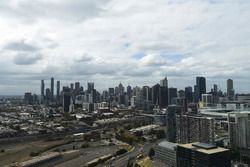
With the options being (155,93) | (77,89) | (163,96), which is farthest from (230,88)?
(77,89)

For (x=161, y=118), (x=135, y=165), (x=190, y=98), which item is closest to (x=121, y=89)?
(x=190, y=98)

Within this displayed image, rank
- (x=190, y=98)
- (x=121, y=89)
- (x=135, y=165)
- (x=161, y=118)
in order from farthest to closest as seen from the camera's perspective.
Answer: (x=121, y=89) → (x=190, y=98) → (x=161, y=118) → (x=135, y=165)

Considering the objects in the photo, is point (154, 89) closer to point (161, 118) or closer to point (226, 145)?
point (161, 118)

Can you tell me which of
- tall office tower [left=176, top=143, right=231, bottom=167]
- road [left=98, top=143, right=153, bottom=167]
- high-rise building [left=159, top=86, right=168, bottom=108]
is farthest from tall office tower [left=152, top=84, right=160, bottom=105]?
tall office tower [left=176, top=143, right=231, bottom=167]

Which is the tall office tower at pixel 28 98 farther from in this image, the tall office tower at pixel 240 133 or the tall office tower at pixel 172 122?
the tall office tower at pixel 240 133

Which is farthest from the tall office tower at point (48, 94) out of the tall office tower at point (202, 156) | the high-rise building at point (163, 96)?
the tall office tower at point (202, 156)

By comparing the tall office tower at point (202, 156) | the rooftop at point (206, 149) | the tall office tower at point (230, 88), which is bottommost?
the tall office tower at point (202, 156)

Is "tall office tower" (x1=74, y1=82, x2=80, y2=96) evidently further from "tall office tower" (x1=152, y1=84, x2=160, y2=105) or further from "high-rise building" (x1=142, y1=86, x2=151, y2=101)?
"tall office tower" (x1=152, y1=84, x2=160, y2=105)

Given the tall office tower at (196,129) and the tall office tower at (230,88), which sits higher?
the tall office tower at (230,88)
